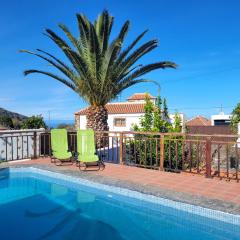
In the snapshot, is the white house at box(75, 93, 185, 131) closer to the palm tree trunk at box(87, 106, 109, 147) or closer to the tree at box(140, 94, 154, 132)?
the palm tree trunk at box(87, 106, 109, 147)

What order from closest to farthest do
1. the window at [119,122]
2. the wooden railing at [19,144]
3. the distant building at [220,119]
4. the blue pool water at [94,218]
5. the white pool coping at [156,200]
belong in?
the blue pool water at [94,218]
the white pool coping at [156,200]
the wooden railing at [19,144]
the window at [119,122]
the distant building at [220,119]

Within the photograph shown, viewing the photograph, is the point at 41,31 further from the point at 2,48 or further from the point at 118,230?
the point at 2,48

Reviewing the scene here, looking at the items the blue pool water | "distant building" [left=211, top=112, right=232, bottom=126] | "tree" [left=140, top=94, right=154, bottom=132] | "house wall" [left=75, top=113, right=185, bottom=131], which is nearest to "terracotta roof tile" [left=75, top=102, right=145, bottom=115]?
"house wall" [left=75, top=113, right=185, bottom=131]

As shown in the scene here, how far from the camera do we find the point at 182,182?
7699mm

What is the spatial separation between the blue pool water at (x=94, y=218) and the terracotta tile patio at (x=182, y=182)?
753mm

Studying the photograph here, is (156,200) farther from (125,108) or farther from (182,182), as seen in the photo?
(125,108)

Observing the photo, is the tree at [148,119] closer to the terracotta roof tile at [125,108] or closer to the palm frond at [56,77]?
the palm frond at [56,77]

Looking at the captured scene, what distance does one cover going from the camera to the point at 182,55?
3562 centimetres

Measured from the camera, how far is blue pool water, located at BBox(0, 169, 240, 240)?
17.7 ft

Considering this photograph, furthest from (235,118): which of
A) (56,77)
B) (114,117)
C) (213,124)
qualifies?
(213,124)

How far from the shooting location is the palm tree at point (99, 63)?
12.7 m

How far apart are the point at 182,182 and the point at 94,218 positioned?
2.51 metres

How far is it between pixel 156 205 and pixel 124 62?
8.18m

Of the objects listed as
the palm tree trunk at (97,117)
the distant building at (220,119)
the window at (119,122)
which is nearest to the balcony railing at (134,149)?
the palm tree trunk at (97,117)
